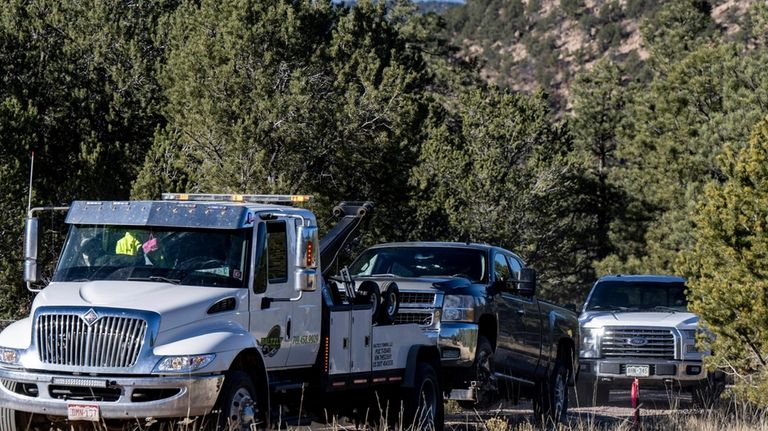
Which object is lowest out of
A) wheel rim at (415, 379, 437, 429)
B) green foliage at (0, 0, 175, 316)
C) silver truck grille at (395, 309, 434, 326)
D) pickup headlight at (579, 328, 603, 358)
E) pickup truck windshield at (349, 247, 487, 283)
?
pickup headlight at (579, 328, 603, 358)

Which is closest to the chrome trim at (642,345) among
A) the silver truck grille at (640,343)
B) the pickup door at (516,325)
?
the silver truck grille at (640,343)

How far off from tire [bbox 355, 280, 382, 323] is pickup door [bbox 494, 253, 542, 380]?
8.51 ft

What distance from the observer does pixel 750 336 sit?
1862cm

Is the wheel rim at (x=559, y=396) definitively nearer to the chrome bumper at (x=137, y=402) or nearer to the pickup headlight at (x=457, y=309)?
the pickup headlight at (x=457, y=309)

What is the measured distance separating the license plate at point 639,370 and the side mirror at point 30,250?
10.9 meters

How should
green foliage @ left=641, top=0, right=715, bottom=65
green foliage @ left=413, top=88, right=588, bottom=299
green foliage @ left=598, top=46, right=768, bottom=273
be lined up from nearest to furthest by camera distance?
1. green foliage @ left=413, top=88, right=588, bottom=299
2. green foliage @ left=598, top=46, right=768, bottom=273
3. green foliage @ left=641, top=0, right=715, bottom=65

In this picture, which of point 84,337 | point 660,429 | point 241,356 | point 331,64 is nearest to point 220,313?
point 241,356

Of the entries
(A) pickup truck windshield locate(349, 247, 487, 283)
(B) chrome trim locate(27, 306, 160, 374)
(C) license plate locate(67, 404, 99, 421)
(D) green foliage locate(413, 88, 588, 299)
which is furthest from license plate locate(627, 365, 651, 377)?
(D) green foliage locate(413, 88, 588, 299)

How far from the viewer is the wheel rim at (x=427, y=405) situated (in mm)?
12648

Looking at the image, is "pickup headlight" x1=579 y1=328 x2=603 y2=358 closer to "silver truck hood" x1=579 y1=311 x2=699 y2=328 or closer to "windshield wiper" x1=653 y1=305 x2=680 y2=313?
"silver truck hood" x1=579 y1=311 x2=699 y2=328

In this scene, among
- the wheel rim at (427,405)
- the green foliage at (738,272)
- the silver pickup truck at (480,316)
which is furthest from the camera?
the green foliage at (738,272)

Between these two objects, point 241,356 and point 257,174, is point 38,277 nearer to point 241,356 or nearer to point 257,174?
point 241,356

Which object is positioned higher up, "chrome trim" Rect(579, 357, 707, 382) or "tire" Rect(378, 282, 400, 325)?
"tire" Rect(378, 282, 400, 325)

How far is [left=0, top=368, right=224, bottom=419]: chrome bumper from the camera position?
9.27 metres
